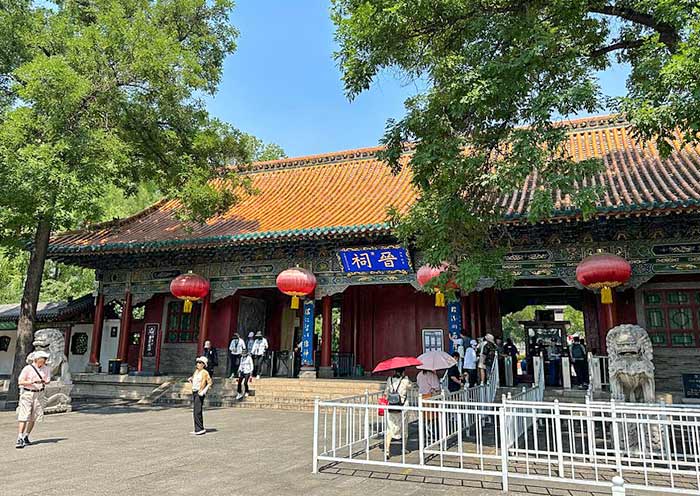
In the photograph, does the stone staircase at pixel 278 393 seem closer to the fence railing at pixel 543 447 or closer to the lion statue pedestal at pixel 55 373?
the lion statue pedestal at pixel 55 373

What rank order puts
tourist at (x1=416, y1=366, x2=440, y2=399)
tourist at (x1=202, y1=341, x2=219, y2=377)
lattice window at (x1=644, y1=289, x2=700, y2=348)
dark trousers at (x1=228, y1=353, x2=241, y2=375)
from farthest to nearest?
dark trousers at (x1=228, y1=353, x2=241, y2=375)
tourist at (x1=202, y1=341, x2=219, y2=377)
lattice window at (x1=644, y1=289, x2=700, y2=348)
tourist at (x1=416, y1=366, x2=440, y2=399)

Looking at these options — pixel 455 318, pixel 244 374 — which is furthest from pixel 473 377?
pixel 244 374

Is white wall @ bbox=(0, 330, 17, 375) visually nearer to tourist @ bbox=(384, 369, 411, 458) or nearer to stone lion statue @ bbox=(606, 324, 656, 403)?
tourist @ bbox=(384, 369, 411, 458)

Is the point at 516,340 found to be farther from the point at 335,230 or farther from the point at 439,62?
the point at 439,62

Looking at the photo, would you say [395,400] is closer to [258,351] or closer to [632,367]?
[632,367]

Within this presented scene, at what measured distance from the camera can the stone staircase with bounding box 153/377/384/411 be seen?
1062cm

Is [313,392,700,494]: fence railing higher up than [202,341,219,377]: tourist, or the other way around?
[202,341,219,377]: tourist

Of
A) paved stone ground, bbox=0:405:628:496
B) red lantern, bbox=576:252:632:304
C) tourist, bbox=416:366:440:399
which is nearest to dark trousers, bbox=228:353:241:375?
paved stone ground, bbox=0:405:628:496

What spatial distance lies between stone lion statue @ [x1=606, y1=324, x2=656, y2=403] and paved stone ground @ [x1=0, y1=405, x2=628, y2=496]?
2269 millimetres

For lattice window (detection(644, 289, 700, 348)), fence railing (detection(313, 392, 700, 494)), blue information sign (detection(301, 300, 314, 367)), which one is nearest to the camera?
fence railing (detection(313, 392, 700, 494))

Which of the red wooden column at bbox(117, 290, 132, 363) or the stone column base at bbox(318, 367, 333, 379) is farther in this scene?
the red wooden column at bbox(117, 290, 132, 363)

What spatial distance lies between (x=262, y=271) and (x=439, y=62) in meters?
7.42

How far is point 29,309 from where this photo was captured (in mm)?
10242

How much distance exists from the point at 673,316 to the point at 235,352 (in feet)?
31.9
